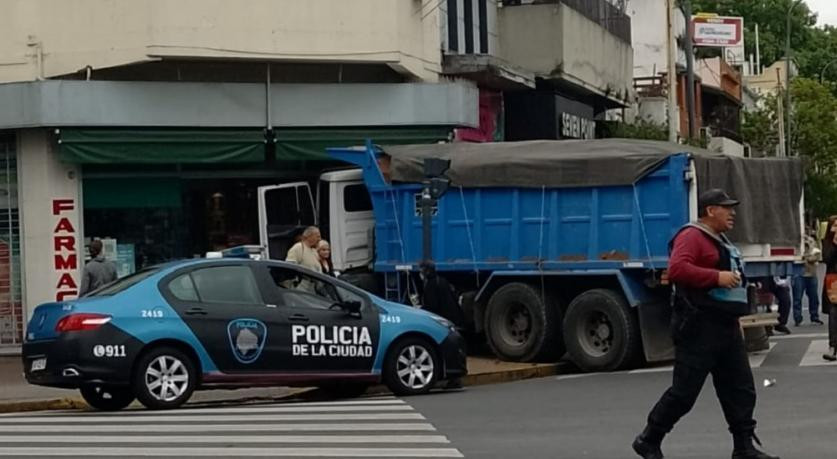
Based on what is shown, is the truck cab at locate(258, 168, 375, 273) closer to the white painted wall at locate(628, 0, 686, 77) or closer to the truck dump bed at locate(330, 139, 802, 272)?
the truck dump bed at locate(330, 139, 802, 272)

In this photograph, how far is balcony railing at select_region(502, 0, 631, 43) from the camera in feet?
93.1

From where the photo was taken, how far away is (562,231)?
1853cm

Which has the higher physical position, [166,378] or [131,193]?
[131,193]

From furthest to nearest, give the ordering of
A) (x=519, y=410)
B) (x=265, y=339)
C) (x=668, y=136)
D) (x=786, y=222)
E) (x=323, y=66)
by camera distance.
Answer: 1. (x=668, y=136)
2. (x=323, y=66)
3. (x=786, y=222)
4. (x=265, y=339)
5. (x=519, y=410)

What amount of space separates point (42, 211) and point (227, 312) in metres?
7.97

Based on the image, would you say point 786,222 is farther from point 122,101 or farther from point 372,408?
point 122,101

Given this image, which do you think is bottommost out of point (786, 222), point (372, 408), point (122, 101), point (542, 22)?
point (372, 408)

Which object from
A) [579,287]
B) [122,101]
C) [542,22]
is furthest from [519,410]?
[542,22]

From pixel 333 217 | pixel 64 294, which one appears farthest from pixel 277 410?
pixel 64 294

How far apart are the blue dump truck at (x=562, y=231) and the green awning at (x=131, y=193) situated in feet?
11.4

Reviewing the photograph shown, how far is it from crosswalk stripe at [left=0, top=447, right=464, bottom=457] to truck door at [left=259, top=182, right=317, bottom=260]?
32.0 ft

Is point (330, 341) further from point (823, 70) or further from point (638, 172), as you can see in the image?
point (823, 70)

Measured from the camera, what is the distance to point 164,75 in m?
22.4

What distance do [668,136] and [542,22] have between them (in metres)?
9.10
